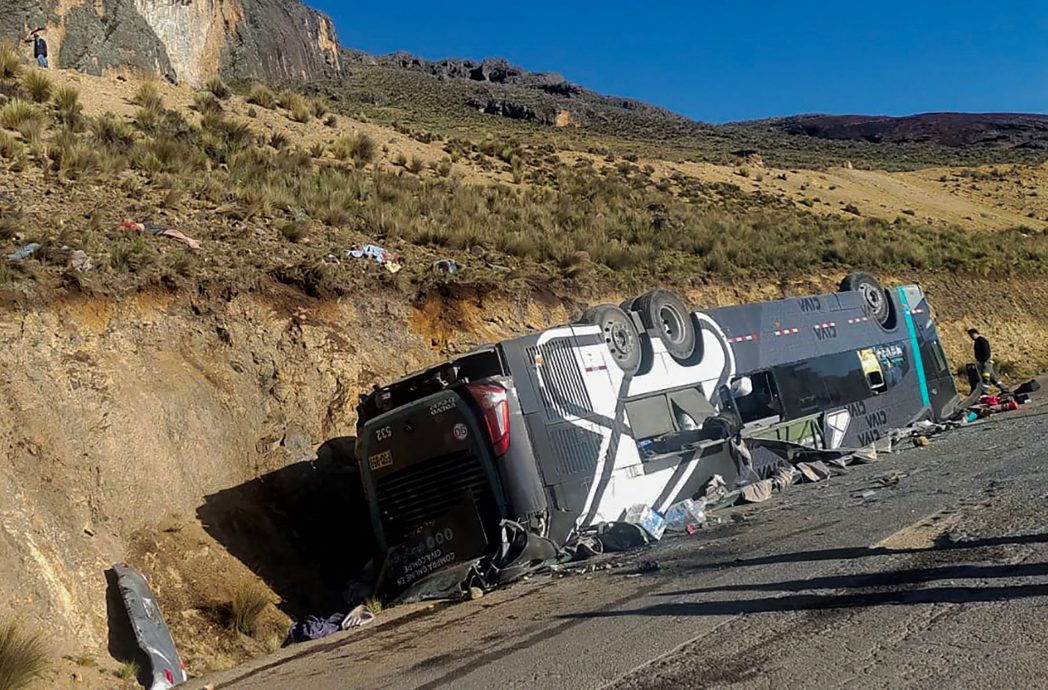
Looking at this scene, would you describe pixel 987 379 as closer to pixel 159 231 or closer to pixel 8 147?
pixel 159 231

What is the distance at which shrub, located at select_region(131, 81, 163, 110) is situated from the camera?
25225mm

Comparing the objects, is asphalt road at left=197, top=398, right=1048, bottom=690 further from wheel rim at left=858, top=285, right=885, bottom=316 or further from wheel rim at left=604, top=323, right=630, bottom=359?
wheel rim at left=858, top=285, right=885, bottom=316

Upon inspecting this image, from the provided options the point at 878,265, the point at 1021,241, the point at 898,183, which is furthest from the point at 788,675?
the point at 898,183

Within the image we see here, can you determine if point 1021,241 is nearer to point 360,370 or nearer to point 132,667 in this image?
point 360,370

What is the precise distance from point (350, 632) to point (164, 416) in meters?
4.10

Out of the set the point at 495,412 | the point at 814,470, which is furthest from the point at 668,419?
the point at 814,470

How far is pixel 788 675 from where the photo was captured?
16.7 ft

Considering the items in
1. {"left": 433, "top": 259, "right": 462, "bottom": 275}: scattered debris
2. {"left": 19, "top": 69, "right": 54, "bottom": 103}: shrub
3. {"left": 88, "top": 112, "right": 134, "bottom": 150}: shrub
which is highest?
{"left": 19, "top": 69, "right": 54, "bottom": 103}: shrub

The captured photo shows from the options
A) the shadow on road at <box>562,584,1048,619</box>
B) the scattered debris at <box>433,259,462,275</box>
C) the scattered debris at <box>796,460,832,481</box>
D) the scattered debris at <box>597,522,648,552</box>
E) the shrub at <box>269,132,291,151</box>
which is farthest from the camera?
the shrub at <box>269,132,291,151</box>

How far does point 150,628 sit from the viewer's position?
8.50 m

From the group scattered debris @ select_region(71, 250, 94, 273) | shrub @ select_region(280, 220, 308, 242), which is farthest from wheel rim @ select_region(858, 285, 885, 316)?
scattered debris @ select_region(71, 250, 94, 273)

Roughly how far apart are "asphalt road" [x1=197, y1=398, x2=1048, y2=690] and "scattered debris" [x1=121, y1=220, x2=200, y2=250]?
7.89 meters

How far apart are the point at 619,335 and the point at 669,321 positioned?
1.19m

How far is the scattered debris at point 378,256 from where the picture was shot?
1636 cm
